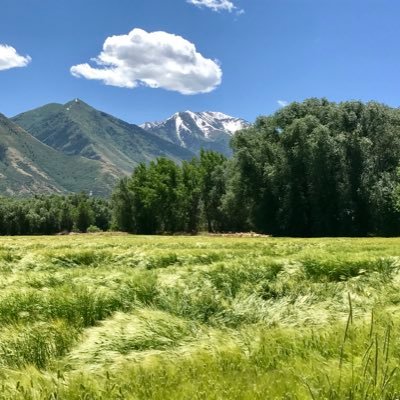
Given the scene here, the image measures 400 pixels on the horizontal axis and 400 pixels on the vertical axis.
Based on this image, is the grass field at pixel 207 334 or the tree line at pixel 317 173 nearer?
the grass field at pixel 207 334

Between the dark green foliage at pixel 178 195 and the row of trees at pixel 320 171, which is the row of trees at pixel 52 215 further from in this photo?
Answer: the row of trees at pixel 320 171

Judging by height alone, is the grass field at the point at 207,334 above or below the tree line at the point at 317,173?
below

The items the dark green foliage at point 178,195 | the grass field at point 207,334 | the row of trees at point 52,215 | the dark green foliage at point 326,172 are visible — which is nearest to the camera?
the grass field at point 207,334

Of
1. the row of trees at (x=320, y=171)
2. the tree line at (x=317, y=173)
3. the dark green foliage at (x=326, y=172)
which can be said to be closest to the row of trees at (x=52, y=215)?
the tree line at (x=317, y=173)

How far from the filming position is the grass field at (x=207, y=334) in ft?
15.9

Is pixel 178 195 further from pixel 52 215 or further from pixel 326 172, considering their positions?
pixel 52 215

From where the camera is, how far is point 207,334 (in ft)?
22.4

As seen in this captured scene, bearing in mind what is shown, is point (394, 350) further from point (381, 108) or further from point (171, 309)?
point (381, 108)

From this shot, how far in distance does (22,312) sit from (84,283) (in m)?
1.92

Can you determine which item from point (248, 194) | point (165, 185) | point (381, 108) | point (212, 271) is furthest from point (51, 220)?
point (212, 271)

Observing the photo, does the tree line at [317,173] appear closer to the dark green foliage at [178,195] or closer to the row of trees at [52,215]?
the dark green foliage at [178,195]

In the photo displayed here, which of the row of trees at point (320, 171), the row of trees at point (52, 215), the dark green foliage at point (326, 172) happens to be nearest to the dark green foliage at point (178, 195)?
the row of trees at point (320, 171)

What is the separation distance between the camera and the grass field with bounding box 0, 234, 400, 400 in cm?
484

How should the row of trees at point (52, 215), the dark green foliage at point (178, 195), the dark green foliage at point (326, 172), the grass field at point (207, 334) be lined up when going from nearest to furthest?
the grass field at point (207, 334) → the dark green foliage at point (326, 172) → the dark green foliage at point (178, 195) → the row of trees at point (52, 215)
